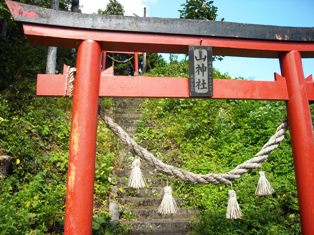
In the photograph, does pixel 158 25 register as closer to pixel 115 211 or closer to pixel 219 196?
pixel 115 211

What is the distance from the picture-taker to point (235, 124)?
8.70 m

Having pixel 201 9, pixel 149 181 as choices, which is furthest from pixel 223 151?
pixel 201 9

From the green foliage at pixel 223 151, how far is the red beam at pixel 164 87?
2.51 meters

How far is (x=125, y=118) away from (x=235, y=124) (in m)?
3.60

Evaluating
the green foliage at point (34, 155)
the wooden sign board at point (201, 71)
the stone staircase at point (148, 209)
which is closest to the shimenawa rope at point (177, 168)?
the wooden sign board at point (201, 71)

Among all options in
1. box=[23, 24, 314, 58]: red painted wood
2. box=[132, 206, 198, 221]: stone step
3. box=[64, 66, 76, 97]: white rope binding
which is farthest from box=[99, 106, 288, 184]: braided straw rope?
box=[132, 206, 198, 221]: stone step

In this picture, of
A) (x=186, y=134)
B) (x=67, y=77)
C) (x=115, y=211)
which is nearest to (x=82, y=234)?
(x=67, y=77)

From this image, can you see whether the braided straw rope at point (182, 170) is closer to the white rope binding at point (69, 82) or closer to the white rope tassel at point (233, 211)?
the white rope tassel at point (233, 211)

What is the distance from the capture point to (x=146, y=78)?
10.4 feet

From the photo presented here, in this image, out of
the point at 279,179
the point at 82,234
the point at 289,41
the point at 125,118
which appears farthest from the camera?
the point at 125,118

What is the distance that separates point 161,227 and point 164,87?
326 centimetres

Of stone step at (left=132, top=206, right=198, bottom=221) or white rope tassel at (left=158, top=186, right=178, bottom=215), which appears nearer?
white rope tassel at (left=158, top=186, right=178, bottom=215)

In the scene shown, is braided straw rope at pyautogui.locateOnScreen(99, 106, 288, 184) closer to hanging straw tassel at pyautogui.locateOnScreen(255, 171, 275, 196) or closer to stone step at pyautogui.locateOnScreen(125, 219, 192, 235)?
hanging straw tassel at pyautogui.locateOnScreen(255, 171, 275, 196)

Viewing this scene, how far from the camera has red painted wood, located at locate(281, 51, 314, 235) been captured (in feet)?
10.3
